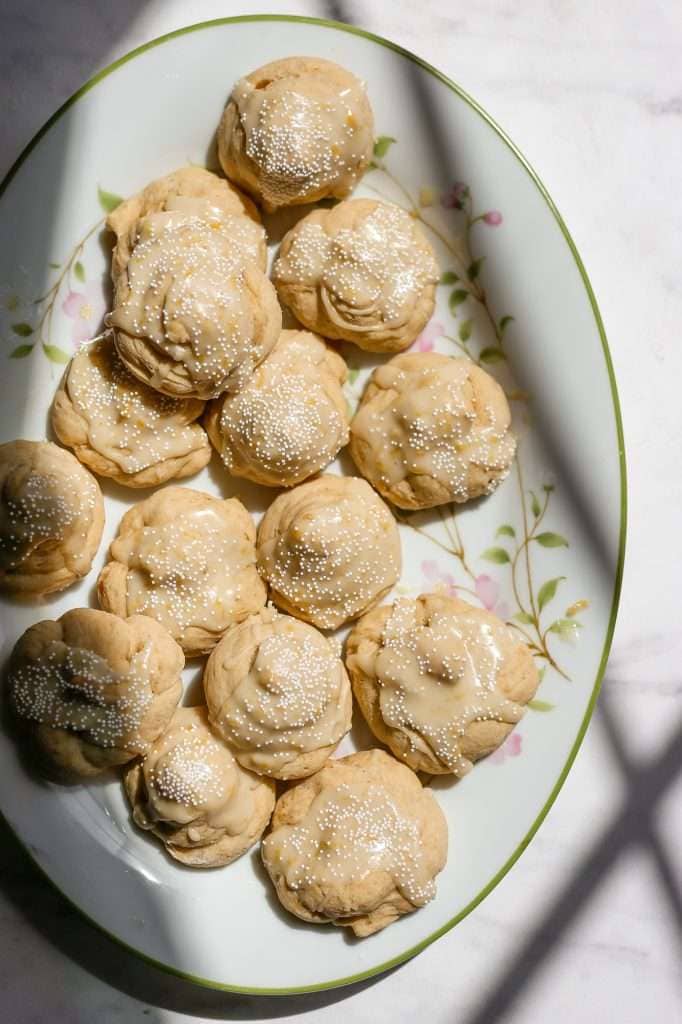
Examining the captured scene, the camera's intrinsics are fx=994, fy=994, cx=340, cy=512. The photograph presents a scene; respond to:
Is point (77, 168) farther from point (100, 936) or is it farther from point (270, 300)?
point (100, 936)

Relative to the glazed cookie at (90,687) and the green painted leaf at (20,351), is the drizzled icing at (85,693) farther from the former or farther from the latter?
the green painted leaf at (20,351)

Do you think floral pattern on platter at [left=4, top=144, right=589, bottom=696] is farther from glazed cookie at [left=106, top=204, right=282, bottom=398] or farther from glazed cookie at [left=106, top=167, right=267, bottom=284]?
glazed cookie at [left=106, top=204, right=282, bottom=398]

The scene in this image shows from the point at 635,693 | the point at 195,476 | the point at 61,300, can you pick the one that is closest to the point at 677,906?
the point at 635,693

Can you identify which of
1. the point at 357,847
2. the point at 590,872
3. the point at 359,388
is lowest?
the point at 590,872

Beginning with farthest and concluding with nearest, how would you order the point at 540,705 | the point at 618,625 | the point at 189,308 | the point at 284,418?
the point at 618,625 → the point at 540,705 → the point at 284,418 → the point at 189,308

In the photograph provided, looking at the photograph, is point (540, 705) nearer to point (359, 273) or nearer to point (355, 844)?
point (355, 844)

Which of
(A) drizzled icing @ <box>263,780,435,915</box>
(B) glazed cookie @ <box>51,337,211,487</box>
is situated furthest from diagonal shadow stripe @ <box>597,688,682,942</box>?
(B) glazed cookie @ <box>51,337,211,487</box>

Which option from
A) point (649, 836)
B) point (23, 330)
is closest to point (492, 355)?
point (23, 330)
